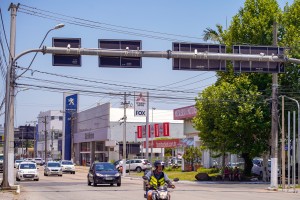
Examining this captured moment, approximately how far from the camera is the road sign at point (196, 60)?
29.9 m

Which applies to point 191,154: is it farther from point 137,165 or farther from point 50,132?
point 50,132

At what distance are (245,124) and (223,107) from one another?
7.94ft

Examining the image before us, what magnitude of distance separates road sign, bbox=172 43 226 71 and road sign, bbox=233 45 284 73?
1257mm

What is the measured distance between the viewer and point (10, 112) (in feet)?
102

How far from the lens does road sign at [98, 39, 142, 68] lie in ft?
95.2

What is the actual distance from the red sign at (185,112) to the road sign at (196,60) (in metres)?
33.4

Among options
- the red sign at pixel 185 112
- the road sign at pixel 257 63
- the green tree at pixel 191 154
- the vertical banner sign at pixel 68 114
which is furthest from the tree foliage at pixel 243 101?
the vertical banner sign at pixel 68 114

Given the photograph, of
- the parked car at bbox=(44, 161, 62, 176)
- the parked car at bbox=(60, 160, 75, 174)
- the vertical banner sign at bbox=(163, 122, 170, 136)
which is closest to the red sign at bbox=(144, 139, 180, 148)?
the vertical banner sign at bbox=(163, 122, 170, 136)

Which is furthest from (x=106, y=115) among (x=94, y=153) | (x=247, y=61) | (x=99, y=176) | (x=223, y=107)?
(x=247, y=61)

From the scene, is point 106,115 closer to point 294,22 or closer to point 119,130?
point 119,130

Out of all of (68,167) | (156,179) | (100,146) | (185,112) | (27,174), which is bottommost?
(68,167)

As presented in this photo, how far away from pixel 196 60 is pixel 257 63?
3.69 metres

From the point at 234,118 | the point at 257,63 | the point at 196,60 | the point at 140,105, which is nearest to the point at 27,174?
the point at 140,105

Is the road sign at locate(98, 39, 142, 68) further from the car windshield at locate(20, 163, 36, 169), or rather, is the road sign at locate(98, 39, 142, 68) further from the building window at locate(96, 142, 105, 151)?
the building window at locate(96, 142, 105, 151)
